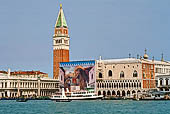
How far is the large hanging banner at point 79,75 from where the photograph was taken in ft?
409

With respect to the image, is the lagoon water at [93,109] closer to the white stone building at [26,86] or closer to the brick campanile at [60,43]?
the white stone building at [26,86]

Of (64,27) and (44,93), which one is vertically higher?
(64,27)

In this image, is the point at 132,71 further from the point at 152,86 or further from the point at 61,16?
the point at 61,16

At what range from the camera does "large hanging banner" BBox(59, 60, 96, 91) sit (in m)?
125

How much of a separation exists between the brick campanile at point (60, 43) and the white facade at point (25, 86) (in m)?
4.74

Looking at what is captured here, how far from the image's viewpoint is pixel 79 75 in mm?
125625

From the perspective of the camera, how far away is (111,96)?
393 feet

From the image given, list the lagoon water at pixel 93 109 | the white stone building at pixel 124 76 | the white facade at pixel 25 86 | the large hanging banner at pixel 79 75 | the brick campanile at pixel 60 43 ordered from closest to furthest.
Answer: the lagoon water at pixel 93 109
the white stone building at pixel 124 76
the large hanging banner at pixel 79 75
the white facade at pixel 25 86
the brick campanile at pixel 60 43

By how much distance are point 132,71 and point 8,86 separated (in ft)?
113

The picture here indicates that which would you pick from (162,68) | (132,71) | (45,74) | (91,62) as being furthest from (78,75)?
(45,74)

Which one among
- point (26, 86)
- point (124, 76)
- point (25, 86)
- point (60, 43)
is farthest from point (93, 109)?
point (60, 43)

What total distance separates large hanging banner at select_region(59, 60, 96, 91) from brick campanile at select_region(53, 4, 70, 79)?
1990 cm

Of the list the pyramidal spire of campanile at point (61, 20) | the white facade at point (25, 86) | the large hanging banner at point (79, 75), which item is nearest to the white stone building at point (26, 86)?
the white facade at point (25, 86)

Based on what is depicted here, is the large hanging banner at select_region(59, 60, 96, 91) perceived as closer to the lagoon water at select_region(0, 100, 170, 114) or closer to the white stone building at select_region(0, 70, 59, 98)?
the white stone building at select_region(0, 70, 59, 98)
